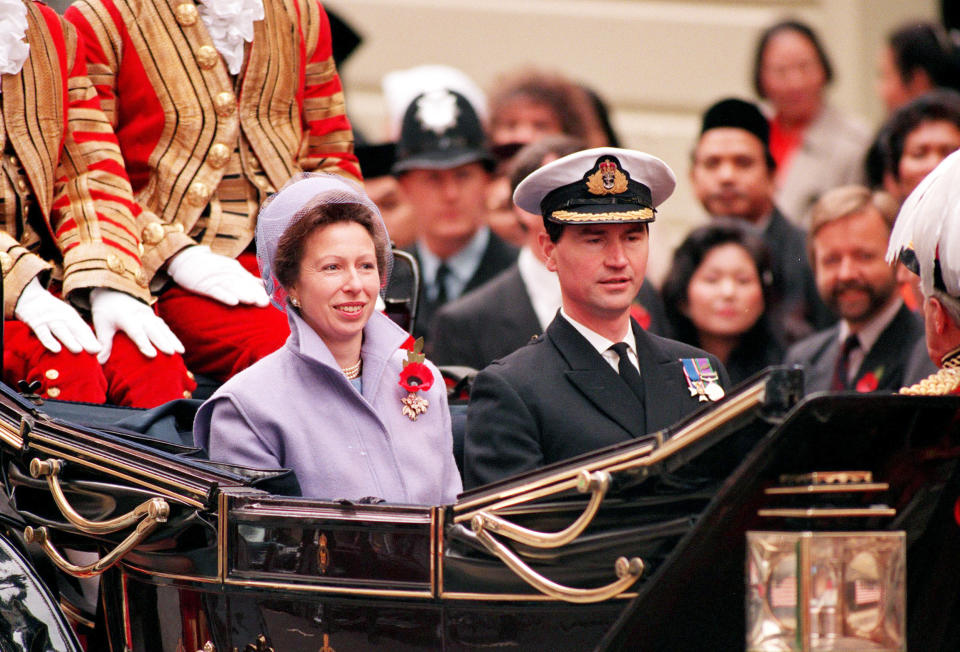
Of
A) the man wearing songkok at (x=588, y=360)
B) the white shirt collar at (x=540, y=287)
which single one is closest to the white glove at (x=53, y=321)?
the man wearing songkok at (x=588, y=360)

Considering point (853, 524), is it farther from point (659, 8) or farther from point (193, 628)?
point (659, 8)

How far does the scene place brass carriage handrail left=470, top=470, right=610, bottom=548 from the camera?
2.53 m

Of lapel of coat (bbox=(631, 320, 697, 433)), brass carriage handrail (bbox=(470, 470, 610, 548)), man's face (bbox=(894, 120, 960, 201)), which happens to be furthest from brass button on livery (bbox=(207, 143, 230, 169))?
man's face (bbox=(894, 120, 960, 201))

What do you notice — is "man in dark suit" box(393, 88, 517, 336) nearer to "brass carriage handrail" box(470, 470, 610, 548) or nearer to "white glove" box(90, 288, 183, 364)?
"white glove" box(90, 288, 183, 364)

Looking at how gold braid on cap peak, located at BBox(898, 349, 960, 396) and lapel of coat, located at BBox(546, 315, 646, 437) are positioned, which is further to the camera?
lapel of coat, located at BBox(546, 315, 646, 437)

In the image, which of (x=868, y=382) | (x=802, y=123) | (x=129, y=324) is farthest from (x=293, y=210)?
(x=802, y=123)

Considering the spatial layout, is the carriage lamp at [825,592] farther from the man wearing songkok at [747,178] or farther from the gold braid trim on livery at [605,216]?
the man wearing songkok at [747,178]

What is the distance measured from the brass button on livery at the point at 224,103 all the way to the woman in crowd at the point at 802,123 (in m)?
3.22

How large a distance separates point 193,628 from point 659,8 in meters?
6.41

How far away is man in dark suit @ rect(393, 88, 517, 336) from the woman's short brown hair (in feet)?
8.04

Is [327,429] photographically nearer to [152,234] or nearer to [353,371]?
[353,371]

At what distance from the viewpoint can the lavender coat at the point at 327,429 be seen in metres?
3.07

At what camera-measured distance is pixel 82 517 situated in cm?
307

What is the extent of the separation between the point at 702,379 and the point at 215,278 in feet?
4.00
